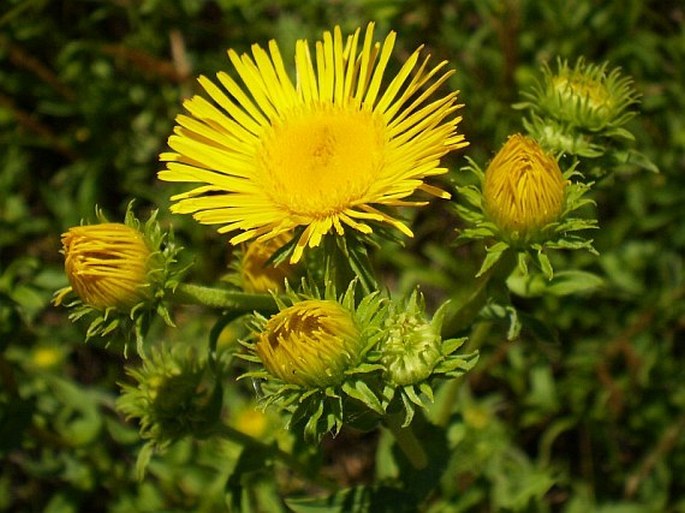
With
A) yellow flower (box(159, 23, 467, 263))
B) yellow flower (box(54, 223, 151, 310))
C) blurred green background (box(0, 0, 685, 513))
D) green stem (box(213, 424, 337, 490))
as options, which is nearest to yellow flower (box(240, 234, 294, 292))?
yellow flower (box(159, 23, 467, 263))

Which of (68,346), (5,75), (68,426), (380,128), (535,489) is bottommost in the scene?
(535,489)

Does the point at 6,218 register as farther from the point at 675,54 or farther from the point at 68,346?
the point at 675,54

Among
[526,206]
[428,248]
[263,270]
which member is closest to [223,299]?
[263,270]

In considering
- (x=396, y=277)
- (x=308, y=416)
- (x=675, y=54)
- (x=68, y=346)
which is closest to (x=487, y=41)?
(x=675, y=54)

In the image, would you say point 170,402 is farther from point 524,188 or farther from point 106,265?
point 524,188

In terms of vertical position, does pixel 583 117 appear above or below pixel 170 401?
above

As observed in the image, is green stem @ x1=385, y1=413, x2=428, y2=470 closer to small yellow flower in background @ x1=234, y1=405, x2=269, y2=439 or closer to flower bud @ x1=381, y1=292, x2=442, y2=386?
flower bud @ x1=381, y1=292, x2=442, y2=386
